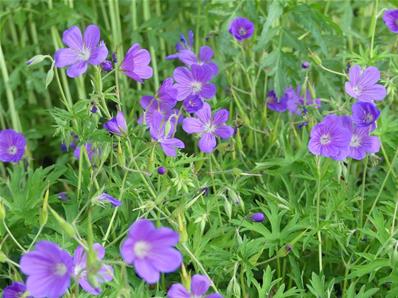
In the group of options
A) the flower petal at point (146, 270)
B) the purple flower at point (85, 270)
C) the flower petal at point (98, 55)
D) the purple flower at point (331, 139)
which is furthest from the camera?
the purple flower at point (331, 139)

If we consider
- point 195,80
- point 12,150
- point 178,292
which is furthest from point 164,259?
point 12,150

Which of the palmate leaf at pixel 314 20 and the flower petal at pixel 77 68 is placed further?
the palmate leaf at pixel 314 20

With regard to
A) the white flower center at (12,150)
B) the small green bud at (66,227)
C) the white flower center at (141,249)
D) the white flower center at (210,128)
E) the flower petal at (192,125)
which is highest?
the small green bud at (66,227)

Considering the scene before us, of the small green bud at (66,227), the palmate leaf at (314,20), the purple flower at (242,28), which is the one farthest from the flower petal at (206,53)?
the small green bud at (66,227)

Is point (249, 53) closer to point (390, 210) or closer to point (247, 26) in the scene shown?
point (247, 26)

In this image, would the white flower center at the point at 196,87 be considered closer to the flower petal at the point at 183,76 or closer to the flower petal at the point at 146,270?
the flower petal at the point at 183,76

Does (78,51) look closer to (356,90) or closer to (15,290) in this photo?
(15,290)
